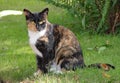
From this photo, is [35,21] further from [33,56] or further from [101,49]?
[101,49]

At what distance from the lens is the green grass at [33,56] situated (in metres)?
6.90

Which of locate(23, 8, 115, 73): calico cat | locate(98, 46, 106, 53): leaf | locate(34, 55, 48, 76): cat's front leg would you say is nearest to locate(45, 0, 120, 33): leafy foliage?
locate(98, 46, 106, 53): leaf

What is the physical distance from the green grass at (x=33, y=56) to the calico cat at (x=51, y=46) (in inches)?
7.6

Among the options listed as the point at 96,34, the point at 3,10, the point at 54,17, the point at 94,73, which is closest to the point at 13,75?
the point at 94,73

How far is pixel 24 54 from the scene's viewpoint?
916cm

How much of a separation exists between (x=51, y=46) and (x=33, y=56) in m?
1.83

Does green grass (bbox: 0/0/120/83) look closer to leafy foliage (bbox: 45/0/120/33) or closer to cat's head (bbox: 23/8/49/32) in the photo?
leafy foliage (bbox: 45/0/120/33)

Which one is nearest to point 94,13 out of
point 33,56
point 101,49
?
point 101,49

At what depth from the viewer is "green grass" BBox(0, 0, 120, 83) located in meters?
6.90

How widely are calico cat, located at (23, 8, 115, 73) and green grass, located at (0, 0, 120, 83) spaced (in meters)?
0.19

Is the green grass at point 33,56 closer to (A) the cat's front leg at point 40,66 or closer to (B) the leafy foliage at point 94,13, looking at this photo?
(A) the cat's front leg at point 40,66

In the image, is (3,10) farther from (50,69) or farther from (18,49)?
(50,69)

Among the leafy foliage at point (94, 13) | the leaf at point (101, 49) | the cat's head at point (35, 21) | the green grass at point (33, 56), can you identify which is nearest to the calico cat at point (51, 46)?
the cat's head at point (35, 21)

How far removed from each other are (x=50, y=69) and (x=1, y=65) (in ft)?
4.57
